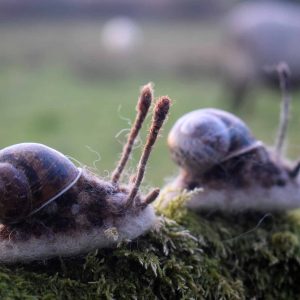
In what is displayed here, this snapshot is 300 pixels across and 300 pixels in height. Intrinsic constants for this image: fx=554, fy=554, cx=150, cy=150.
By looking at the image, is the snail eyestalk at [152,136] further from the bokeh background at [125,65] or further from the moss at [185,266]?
the bokeh background at [125,65]

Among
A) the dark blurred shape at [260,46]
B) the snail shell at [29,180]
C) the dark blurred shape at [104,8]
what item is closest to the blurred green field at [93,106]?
the dark blurred shape at [260,46]

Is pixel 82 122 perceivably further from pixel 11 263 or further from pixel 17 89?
pixel 11 263

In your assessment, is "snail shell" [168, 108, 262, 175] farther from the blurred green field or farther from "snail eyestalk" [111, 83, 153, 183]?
the blurred green field

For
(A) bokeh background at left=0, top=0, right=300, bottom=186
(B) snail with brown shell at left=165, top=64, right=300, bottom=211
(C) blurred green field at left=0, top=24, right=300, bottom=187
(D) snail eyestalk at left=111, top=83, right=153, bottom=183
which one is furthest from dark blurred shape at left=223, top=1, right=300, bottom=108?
(D) snail eyestalk at left=111, top=83, right=153, bottom=183

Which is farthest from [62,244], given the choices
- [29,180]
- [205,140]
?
[205,140]

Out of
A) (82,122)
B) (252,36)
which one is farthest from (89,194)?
(252,36)

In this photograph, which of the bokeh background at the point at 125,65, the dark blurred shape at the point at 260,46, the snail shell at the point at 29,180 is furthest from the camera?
the dark blurred shape at the point at 260,46

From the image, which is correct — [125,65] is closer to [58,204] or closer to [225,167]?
[225,167]
